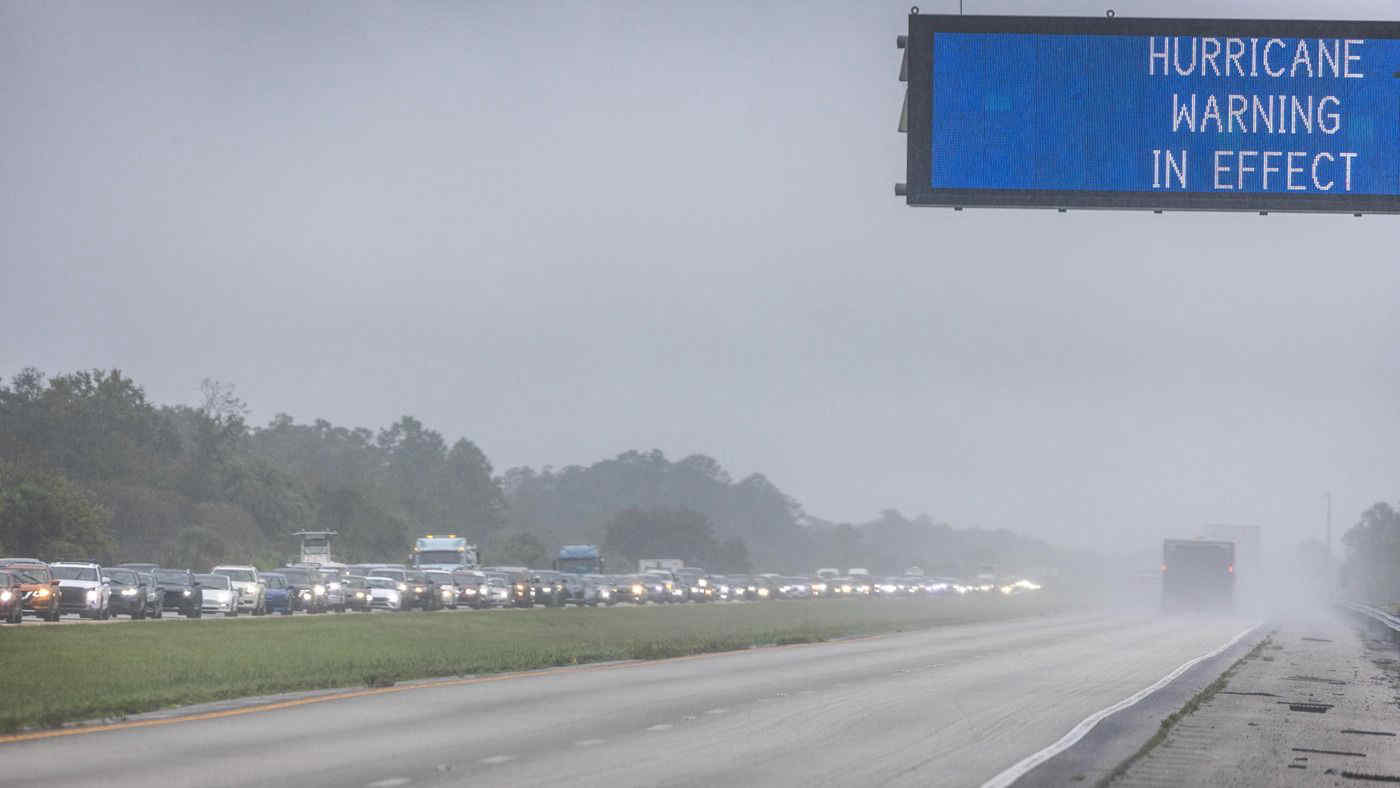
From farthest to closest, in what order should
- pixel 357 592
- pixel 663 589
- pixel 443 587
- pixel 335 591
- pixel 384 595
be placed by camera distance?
pixel 663 589
pixel 443 587
pixel 384 595
pixel 357 592
pixel 335 591

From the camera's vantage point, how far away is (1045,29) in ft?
62.0

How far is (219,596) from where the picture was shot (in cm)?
5556

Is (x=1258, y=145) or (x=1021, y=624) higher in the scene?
(x=1258, y=145)

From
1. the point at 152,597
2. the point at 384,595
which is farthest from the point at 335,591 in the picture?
the point at 152,597

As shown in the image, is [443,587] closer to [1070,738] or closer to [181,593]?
[181,593]

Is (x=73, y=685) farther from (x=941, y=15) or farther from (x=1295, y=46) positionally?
(x=1295, y=46)

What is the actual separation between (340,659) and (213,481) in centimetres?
9320

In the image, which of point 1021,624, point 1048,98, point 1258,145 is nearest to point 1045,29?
point 1048,98

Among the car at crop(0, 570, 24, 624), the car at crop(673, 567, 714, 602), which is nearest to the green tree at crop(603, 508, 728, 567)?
the car at crop(673, 567, 714, 602)

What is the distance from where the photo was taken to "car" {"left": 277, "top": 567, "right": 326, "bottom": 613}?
197ft

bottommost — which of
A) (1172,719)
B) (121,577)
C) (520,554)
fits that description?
(1172,719)

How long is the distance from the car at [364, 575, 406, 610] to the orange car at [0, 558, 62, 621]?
18.4 m

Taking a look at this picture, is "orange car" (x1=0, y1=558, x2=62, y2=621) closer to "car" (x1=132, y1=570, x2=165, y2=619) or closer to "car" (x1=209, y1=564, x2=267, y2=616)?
"car" (x1=132, y1=570, x2=165, y2=619)

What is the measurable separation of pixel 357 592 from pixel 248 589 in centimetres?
611
